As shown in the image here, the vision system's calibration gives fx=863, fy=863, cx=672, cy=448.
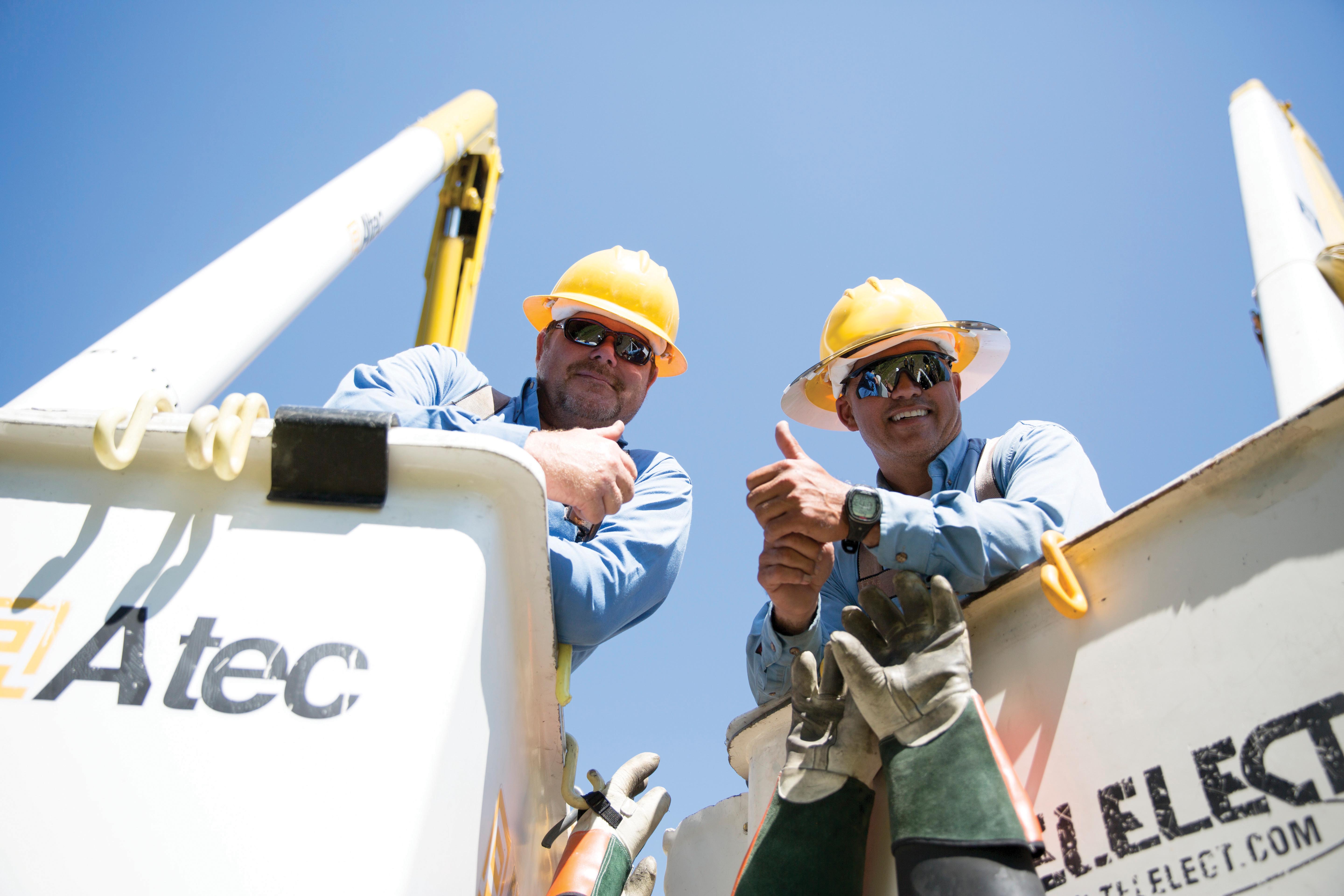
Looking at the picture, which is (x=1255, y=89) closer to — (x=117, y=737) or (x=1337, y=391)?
(x=1337, y=391)

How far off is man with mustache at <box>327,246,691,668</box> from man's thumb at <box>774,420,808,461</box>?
16.0 inches

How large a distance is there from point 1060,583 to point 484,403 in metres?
2.13

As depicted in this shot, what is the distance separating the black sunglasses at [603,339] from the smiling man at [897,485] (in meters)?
0.75

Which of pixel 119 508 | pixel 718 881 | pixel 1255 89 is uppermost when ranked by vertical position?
pixel 1255 89

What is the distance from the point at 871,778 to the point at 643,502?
1.13 meters

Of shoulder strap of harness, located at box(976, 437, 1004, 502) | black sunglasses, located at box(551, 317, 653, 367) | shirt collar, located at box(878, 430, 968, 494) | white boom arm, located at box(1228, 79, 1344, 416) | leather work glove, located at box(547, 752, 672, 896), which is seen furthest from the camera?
white boom arm, located at box(1228, 79, 1344, 416)

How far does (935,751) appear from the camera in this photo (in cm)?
161

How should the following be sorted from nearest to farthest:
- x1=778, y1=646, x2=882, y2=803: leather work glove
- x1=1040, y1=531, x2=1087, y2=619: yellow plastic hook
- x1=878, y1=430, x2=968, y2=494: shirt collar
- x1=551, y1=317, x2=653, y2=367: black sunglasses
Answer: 1. x1=1040, y1=531, x2=1087, y2=619: yellow plastic hook
2. x1=778, y1=646, x2=882, y2=803: leather work glove
3. x1=878, y1=430, x2=968, y2=494: shirt collar
4. x1=551, y1=317, x2=653, y2=367: black sunglasses

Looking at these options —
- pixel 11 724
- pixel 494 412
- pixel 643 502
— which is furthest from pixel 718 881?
pixel 11 724

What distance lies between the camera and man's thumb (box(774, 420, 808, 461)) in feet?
8.18

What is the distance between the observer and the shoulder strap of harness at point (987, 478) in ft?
9.20

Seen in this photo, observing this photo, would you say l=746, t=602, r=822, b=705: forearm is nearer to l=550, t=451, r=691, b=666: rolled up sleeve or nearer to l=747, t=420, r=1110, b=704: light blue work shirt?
l=747, t=420, r=1110, b=704: light blue work shirt

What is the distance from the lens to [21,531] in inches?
48.8

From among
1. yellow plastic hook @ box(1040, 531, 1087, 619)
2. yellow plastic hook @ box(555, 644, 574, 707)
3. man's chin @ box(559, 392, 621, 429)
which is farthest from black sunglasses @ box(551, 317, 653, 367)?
yellow plastic hook @ box(1040, 531, 1087, 619)
